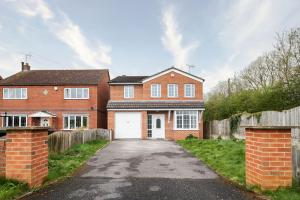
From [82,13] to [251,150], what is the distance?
11742 millimetres

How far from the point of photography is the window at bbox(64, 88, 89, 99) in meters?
30.4

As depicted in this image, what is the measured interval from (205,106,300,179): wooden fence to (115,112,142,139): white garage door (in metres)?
7.15

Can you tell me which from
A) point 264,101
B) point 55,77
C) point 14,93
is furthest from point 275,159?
point 14,93

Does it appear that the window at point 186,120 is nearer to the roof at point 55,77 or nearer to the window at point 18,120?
the roof at point 55,77

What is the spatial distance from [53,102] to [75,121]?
3.02 metres

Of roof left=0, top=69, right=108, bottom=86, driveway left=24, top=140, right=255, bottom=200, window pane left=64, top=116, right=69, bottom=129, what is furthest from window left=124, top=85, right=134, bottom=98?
driveway left=24, top=140, right=255, bottom=200

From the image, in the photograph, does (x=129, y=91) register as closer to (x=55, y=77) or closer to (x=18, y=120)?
(x=55, y=77)

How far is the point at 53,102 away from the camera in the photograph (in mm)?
30703

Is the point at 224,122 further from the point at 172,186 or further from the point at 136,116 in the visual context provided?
the point at 172,186

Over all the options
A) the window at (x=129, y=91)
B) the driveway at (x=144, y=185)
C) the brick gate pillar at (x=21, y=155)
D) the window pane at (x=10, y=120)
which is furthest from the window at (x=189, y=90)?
the brick gate pillar at (x=21, y=155)

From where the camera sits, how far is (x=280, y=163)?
21.4 feet

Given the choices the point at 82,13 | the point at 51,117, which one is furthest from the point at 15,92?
the point at 82,13

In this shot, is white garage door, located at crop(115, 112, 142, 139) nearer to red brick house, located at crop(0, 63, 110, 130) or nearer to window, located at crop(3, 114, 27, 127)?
red brick house, located at crop(0, 63, 110, 130)

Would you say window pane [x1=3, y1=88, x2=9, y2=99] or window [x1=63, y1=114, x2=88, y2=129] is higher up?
window pane [x1=3, y1=88, x2=9, y2=99]
